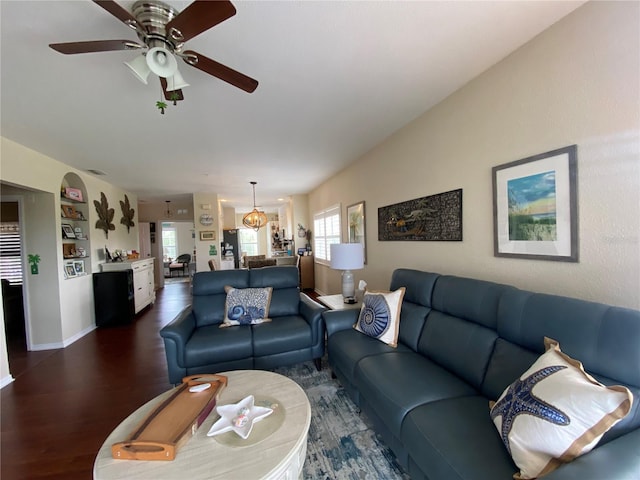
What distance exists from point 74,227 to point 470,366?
5.47 meters

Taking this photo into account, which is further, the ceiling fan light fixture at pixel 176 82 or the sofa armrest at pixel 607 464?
the ceiling fan light fixture at pixel 176 82

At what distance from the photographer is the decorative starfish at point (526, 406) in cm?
91

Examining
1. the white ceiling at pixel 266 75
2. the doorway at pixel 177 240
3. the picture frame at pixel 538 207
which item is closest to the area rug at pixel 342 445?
the picture frame at pixel 538 207

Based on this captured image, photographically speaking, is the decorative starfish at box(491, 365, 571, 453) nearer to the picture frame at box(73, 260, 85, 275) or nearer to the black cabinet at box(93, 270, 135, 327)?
the black cabinet at box(93, 270, 135, 327)

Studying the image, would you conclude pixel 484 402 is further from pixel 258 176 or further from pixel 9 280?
pixel 9 280

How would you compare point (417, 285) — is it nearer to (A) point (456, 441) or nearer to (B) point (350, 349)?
(B) point (350, 349)

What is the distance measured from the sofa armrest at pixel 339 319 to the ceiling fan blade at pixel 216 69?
74.3 inches

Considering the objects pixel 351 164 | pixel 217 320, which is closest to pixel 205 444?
pixel 217 320

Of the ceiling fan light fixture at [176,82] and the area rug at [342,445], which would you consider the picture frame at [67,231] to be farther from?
the area rug at [342,445]

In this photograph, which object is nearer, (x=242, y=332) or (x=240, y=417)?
(x=240, y=417)

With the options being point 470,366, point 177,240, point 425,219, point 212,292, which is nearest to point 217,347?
point 212,292

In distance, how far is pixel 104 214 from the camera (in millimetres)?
4691

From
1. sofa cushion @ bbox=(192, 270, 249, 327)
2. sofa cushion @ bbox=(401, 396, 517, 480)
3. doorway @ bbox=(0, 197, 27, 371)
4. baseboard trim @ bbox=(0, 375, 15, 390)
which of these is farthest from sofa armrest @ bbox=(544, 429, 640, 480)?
doorway @ bbox=(0, 197, 27, 371)

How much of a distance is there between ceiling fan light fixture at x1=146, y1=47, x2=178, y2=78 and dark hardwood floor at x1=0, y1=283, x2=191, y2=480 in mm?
2292
